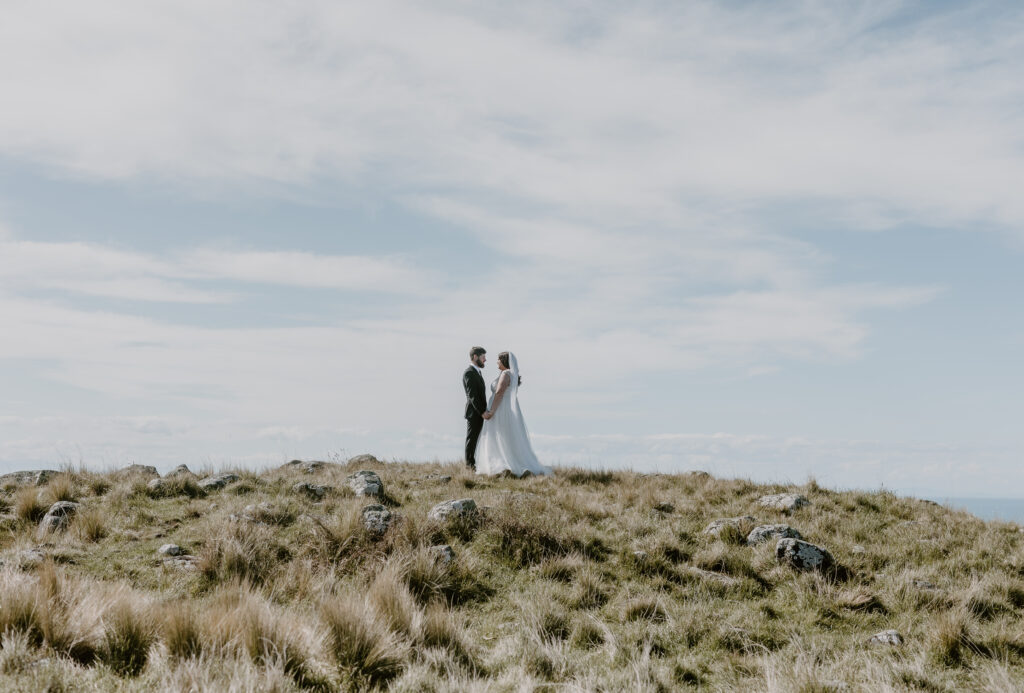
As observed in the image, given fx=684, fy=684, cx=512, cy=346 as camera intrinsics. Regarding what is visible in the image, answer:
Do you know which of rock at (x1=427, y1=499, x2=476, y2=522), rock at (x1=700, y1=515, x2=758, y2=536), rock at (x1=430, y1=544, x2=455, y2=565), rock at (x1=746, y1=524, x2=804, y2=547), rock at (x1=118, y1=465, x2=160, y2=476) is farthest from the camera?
rock at (x1=118, y1=465, x2=160, y2=476)

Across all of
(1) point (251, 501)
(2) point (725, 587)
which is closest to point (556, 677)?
(2) point (725, 587)

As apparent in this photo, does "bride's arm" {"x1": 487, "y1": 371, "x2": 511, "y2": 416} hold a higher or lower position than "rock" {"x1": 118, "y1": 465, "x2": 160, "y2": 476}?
higher

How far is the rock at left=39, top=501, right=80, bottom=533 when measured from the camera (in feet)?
34.1

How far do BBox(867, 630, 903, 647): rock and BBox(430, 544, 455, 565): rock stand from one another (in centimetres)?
470

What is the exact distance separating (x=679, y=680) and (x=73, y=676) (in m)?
4.66

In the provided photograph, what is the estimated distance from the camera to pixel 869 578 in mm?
8828

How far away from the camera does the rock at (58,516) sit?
10404 mm

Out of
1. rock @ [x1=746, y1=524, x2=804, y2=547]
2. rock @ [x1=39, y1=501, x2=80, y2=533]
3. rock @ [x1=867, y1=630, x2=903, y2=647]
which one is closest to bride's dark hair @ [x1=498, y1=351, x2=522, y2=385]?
rock @ [x1=746, y1=524, x2=804, y2=547]

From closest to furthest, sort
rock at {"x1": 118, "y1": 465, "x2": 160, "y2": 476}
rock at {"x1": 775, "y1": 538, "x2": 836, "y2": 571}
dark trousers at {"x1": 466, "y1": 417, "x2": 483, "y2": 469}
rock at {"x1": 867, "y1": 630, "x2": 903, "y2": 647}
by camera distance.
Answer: rock at {"x1": 867, "y1": 630, "x2": 903, "y2": 647} < rock at {"x1": 775, "y1": 538, "x2": 836, "y2": 571} < rock at {"x1": 118, "y1": 465, "x2": 160, "y2": 476} < dark trousers at {"x1": 466, "y1": 417, "x2": 483, "y2": 469}

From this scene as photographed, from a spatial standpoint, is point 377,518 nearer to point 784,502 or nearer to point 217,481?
point 217,481

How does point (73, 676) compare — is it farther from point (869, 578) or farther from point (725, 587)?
point (869, 578)

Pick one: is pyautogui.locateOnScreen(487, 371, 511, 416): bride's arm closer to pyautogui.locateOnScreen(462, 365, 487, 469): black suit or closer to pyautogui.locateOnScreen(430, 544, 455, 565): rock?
pyautogui.locateOnScreen(462, 365, 487, 469): black suit

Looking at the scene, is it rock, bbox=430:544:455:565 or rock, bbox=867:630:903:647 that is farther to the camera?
rock, bbox=430:544:455:565

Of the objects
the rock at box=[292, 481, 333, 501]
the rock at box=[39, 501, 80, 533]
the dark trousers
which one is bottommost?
the rock at box=[39, 501, 80, 533]
